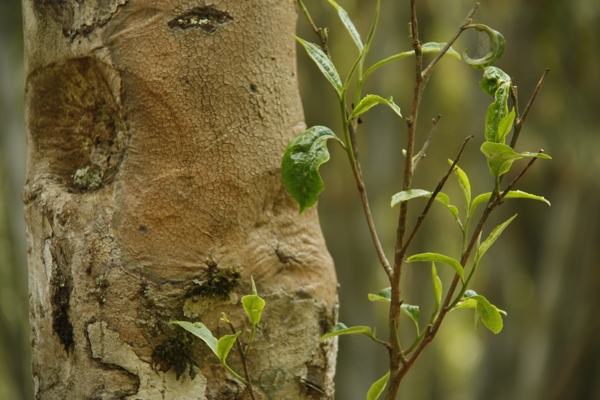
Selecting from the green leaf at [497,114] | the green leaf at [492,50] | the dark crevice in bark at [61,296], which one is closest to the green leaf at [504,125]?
the green leaf at [497,114]

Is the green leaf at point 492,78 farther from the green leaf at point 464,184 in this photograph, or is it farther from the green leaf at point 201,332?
the green leaf at point 201,332

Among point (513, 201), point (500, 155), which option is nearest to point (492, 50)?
point (500, 155)

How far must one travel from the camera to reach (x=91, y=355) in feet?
3.28

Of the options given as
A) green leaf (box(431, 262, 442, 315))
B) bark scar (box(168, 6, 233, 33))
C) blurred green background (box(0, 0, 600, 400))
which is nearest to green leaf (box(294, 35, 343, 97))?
bark scar (box(168, 6, 233, 33))

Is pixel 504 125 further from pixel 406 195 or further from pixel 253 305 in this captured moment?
pixel 253 305

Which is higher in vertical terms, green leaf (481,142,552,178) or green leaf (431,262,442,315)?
green leaf (481,142,552,178)

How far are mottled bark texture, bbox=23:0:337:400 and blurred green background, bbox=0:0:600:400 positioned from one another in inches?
127

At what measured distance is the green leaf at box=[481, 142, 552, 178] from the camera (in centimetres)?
81

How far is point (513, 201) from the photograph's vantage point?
467 cm

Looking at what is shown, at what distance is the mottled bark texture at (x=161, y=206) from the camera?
39.6 inches

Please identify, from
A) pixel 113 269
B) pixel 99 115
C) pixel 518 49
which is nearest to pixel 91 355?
pixel 113 269

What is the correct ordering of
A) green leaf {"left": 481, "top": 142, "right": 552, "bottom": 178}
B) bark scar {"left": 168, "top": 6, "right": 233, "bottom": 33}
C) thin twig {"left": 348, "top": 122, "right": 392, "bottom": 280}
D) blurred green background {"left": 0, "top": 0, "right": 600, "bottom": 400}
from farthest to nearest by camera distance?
blurred green background {"left": 0, "top": 0, "right": 600, "bottom": 400} < bark scar {"left": 168, "top": 6, "right": 233, "bottom": 33} < thin twig {"left": 348, "top": 122, "right": 392, "bottom": 280} < green leaf {"left": 481, "top": 142, "right": 552, "bottom": 178}

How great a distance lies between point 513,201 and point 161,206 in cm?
405

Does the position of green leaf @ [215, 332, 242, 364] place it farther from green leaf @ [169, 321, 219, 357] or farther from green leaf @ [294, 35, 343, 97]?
green leaf @ [294, 35, 343, 97]
